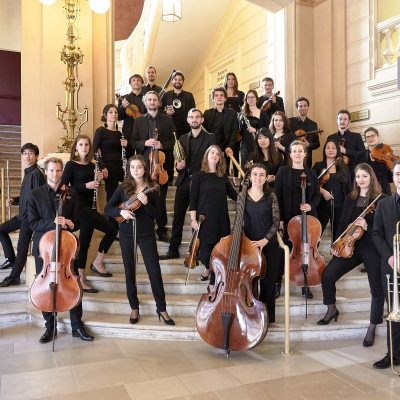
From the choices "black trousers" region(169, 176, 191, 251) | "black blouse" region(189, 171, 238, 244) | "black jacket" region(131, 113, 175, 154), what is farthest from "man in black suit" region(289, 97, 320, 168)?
"black blouse" region(189, 171, 238, 244)

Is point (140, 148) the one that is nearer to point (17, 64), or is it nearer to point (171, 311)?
point (171, 311)

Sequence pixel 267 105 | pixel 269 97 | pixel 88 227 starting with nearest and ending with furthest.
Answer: pixel 88 227 < pixel 267 105 < pixel 269 97

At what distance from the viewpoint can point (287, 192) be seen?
375 centimetres

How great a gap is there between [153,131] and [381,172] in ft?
8.05

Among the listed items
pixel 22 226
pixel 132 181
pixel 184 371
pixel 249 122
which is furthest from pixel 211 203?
pixel 22 226

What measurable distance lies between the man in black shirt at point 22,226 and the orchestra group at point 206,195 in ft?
0.03

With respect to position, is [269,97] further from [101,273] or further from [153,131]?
[101,273]

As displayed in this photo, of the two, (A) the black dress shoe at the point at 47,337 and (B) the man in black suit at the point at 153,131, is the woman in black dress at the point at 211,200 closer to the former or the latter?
(B) the man in black suit at the point at 153,131

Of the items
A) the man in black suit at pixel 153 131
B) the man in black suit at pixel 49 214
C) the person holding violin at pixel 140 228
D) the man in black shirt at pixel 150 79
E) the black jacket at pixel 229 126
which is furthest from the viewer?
the man in black shirt at pixel 150 79

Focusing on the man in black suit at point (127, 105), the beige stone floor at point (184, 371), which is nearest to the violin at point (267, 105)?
the man in black suit at point (127, 105)

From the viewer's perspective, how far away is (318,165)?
4453 millimetres

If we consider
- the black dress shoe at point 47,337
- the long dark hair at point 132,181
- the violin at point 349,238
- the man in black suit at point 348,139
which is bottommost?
the black dress shoe at point 47,337

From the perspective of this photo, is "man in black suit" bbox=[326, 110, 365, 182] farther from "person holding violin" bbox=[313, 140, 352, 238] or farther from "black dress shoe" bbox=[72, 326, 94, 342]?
"black dress shoe" bbox=[72, 326, 94, 342]

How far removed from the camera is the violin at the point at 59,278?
2986 mm
